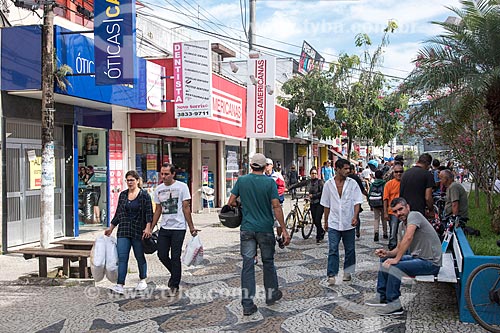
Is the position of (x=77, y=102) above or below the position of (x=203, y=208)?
above

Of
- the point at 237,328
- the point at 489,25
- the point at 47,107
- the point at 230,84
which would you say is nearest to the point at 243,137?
the point at 230,84

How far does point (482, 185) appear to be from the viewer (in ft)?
43.7

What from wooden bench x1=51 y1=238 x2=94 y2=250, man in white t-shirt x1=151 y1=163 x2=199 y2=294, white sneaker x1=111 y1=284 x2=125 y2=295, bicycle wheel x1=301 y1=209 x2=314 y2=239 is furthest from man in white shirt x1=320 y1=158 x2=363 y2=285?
bicycle wheel x1=301 y1=209 x2=314 y2=239

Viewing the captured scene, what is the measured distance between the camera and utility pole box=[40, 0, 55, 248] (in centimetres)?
915

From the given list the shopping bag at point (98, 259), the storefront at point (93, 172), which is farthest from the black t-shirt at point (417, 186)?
the storefront at point (93, 172)

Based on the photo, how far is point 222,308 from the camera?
647 cm

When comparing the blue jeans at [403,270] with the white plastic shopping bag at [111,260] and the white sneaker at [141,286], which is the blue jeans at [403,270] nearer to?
the white sneaker at [141,286]

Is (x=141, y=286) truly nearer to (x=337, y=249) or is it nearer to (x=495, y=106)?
(x=337, y=249)

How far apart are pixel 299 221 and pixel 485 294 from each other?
6.64m

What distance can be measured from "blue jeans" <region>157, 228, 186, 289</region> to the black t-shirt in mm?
3758

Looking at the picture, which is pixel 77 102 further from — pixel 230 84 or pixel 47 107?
pixel 230 84

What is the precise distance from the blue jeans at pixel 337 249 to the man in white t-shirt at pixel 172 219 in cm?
187

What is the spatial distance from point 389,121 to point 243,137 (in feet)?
30.1

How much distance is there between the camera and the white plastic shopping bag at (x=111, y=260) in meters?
7.04
